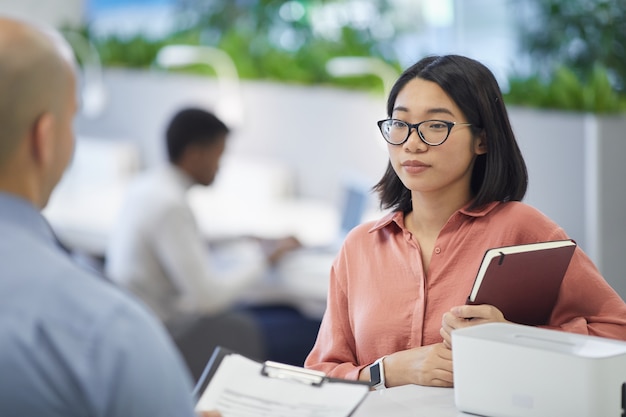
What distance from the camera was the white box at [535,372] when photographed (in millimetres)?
1360

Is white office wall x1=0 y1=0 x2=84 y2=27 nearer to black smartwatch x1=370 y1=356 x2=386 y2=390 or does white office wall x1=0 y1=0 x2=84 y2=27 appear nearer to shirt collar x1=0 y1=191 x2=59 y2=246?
black smartwatch x1=370 y1=356 x2=386 y2=390

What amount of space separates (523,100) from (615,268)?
0.75 m

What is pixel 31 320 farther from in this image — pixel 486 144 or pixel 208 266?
pixel 208 266

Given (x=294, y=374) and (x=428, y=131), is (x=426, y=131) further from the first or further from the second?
(x=294, y=374)

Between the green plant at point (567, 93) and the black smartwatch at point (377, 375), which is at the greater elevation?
the green plant at point (567, 93)

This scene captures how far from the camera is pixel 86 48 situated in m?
6.14

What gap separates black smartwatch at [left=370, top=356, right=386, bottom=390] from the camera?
1640 mm

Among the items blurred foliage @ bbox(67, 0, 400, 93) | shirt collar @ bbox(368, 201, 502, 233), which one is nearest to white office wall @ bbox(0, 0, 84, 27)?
blurred foliage @ bbox(67, 0, 400, 93)

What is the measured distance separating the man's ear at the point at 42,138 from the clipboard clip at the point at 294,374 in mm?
630

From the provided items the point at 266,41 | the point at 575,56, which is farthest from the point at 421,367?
the point at 266,41

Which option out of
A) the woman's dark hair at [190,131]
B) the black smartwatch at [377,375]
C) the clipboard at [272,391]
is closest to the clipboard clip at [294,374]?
the clipboard at [272,391]

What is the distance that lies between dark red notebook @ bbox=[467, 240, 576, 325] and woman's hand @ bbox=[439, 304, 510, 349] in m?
0.02

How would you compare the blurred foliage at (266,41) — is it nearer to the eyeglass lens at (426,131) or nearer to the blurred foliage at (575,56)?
the blurred foliage at (575,56)

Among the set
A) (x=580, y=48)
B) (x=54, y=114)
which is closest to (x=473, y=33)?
(x=580, y=48)
